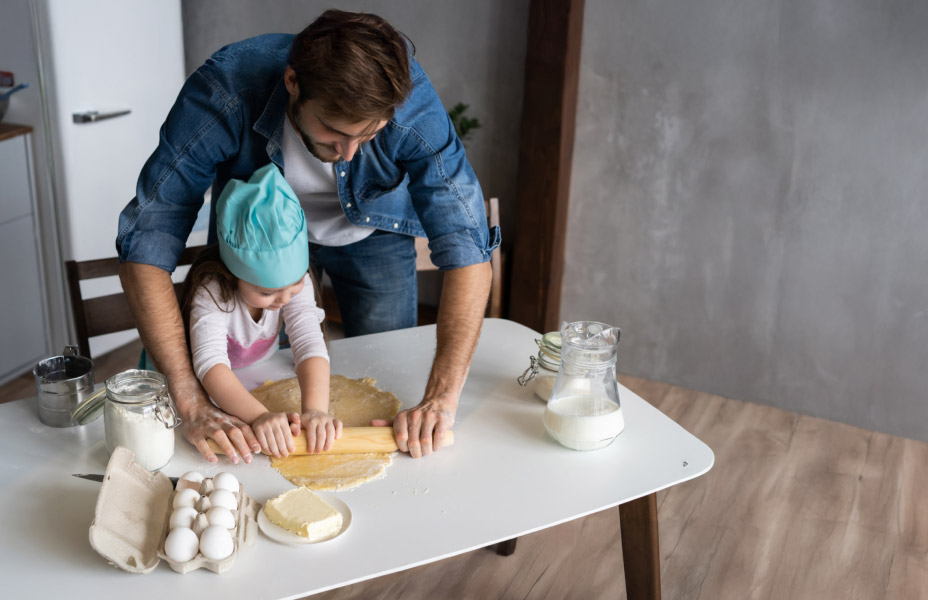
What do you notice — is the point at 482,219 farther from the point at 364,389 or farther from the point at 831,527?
the point at 831,527

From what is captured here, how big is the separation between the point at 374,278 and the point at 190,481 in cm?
87

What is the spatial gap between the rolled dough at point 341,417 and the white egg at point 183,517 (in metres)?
0.18

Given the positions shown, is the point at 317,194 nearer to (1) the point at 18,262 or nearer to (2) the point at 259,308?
(2) the point at 259,308

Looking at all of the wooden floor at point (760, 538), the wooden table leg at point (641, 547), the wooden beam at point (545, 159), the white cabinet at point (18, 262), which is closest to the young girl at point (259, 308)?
the wooden table leg at point (641, 547)

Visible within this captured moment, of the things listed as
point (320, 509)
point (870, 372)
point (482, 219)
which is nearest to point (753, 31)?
point (870, 372)

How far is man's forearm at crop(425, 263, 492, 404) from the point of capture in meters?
1.43

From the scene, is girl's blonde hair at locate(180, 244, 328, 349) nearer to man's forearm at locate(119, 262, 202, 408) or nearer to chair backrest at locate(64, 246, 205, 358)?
man's forearm at locate(119, 262, 202, 408)

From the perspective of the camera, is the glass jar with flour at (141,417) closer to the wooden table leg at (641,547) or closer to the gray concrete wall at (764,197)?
the wooden table leg at (641,547)

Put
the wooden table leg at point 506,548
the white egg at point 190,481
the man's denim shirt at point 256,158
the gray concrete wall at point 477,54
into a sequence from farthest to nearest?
the gray concrete wall at point 477,54
the wooden table leg at point 506,548
the man's denim shirt at point 256,158
the white egg at point 190,481

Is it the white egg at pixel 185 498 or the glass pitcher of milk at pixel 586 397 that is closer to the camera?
the white egg at pixel 185 498

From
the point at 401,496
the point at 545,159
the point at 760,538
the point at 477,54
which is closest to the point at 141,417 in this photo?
the point at 401,496

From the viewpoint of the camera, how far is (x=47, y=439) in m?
1.27

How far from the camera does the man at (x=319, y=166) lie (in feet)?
4.16

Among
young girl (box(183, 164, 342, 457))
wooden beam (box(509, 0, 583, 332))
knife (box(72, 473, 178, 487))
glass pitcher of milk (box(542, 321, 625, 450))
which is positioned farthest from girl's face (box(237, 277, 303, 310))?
wooden beam (box(509, 0, 583, 332))
